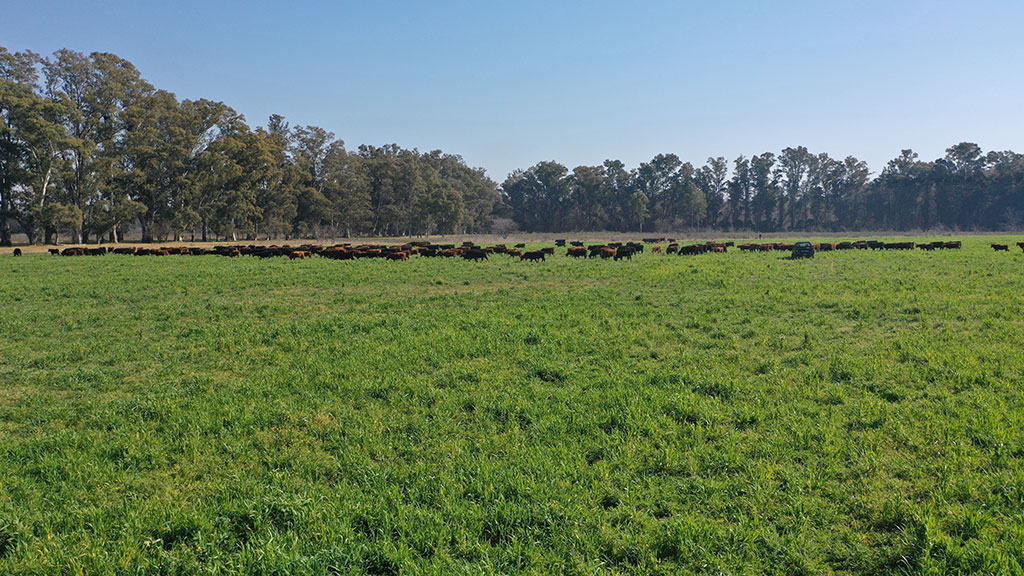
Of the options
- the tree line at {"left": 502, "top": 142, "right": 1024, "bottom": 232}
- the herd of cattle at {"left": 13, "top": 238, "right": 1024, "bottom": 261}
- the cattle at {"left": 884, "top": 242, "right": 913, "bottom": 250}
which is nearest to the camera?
the herd of cattle at {"left": 13, "top": 238, "right": 1024, "bottom": 261}

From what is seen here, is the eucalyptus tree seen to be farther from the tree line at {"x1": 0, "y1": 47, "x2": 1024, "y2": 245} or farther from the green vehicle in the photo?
the green vehicle

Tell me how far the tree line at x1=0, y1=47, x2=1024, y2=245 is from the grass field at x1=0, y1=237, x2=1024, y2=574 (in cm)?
7056

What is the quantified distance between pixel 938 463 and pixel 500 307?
38.5 ft

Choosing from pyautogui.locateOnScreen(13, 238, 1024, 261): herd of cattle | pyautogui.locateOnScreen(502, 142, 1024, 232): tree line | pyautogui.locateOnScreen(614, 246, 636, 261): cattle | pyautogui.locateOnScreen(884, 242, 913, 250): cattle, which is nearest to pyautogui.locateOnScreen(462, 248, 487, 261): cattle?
pyautogui.locateOnScreen(13, 238, 1024, 261): herd of cattle

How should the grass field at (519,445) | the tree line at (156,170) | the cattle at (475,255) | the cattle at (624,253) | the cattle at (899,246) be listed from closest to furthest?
the grass field at (519,445)
the cattle at (624,253)
the cattle at (475,255)
the cattle at (899,246)
the tree line at (156,170)

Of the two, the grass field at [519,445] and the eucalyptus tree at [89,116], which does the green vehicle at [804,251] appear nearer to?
the grass field at [519,445]

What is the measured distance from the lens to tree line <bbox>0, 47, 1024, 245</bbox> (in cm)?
6494

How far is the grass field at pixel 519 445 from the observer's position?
4160mm

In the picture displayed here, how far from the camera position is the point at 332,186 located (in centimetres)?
9869

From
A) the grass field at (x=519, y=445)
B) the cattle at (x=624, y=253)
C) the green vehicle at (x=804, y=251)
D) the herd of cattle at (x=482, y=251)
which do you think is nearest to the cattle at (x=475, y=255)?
the herd of cattle at (x=482, y=251)

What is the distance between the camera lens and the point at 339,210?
103375 mm

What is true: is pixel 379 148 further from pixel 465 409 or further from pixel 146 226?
pixel 465 409

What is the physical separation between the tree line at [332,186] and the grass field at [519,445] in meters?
70.6

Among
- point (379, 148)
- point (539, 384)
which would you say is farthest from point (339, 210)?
point (539, 384)
